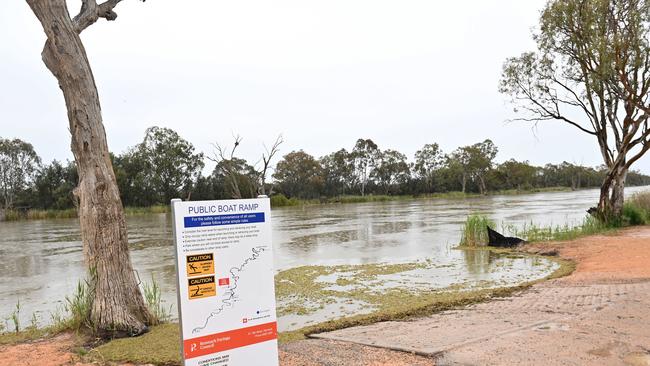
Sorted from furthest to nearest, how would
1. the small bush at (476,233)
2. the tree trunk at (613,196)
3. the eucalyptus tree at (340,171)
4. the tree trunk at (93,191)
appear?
1. the eucalyptus tree at (340,171)
2. the tree trunk at (613,196)
3. the small bush at (476,233)
4. the tree trunk at (93,191)

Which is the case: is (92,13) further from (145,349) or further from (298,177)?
(298,177)

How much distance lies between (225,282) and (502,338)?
2.68 metres

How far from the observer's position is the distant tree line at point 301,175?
55.8 metres

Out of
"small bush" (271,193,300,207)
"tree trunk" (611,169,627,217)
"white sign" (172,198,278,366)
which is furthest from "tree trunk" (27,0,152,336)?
"small bush" (271,193,300,207)

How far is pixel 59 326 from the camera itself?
6.53m

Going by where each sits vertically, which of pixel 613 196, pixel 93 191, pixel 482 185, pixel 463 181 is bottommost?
pixel 613 196

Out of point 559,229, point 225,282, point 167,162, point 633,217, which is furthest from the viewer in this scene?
point 167,162

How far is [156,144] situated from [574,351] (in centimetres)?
5624

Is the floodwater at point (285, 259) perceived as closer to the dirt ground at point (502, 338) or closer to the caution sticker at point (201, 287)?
the dirt ground at point (502, 338)

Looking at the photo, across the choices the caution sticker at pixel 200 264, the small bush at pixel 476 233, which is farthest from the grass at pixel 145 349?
the small bush at pixel 476 233

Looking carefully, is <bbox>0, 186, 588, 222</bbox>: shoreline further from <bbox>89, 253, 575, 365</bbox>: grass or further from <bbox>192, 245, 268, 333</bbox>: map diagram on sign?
<bbox>192, 245, 268, 333</bbox>: map diagram on sign

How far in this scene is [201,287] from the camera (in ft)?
11.6

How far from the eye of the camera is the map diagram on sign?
11.6 feet

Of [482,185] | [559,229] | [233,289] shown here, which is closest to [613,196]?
[559,229]
